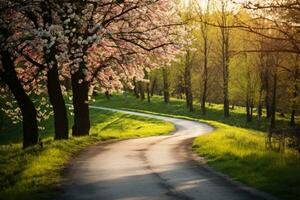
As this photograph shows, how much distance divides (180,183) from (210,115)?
49.4 m

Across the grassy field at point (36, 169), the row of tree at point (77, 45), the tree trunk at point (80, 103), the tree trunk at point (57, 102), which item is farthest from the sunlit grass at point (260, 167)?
the tree trunk at point (80, 103)

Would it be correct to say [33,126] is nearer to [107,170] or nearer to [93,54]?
[93,54]

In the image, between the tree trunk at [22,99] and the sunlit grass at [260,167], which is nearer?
the sunlit grass at [260,167]

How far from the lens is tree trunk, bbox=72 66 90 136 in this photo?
90.9 feet

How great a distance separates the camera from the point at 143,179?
14.0m

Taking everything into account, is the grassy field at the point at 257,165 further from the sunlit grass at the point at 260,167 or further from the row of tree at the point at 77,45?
the row of tree at the point at 77,45

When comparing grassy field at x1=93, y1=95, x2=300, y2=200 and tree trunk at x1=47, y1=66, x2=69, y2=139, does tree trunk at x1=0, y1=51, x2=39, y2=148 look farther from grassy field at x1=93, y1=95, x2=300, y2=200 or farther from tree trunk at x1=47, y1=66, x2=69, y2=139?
grassy field at x1=93, y1=95, x2=300, y2=200

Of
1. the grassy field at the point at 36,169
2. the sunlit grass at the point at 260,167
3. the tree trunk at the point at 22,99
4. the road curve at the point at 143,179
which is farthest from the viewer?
the tree trunk at the point at 22,99

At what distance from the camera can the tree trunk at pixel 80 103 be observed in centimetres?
2770

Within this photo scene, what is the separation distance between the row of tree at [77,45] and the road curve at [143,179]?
4.79 m

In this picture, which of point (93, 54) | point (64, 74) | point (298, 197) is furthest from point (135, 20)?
point (298, 197)

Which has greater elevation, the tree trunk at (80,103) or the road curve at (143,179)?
the tree trunk at (80,103)

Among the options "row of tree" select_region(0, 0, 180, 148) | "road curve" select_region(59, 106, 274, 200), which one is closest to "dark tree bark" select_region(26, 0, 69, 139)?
"row of tree" select_region(0, 0, 180, 148)

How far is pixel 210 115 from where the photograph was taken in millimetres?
62188
